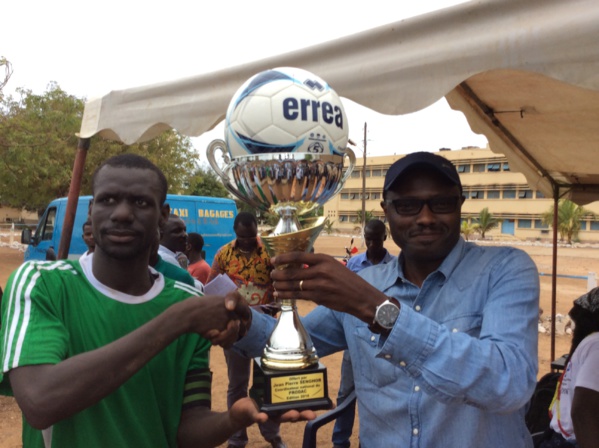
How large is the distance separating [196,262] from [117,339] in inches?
174

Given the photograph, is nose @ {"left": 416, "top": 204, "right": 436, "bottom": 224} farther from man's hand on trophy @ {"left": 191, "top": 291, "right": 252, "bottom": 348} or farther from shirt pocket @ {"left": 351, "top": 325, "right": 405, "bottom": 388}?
man's hand on trophy @ {"left": 191, "top": 291, "right": 252, "bottom": 348}

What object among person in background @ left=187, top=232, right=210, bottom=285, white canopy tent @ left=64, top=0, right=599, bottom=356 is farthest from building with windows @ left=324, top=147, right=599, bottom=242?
white canopy tent @ left=64, top=0, right=599, bottom=356

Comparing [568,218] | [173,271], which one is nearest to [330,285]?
[173,271]

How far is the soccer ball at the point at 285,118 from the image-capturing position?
150cm

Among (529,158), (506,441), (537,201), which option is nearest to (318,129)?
(506,441)

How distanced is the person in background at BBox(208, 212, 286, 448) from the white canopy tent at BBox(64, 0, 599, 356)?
1.44 metres

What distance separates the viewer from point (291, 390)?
55.6 inches

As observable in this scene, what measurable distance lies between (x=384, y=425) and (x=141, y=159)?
1.11 m

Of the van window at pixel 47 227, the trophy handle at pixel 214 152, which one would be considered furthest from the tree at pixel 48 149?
the trophy handle at pixel 214 152

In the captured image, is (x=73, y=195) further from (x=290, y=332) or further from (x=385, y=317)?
(x=385, y=317)

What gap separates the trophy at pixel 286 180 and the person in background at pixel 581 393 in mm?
1368

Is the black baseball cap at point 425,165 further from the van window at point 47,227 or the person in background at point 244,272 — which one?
the van window at point 47,227

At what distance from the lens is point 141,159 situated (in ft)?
5.17

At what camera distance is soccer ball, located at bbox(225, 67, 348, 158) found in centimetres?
150
